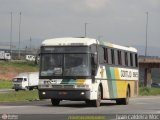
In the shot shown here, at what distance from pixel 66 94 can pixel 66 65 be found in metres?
1.38

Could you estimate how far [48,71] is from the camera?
2870 cm

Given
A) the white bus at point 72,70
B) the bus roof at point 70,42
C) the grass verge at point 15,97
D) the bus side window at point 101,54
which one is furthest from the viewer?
the grass verge at point 15,97

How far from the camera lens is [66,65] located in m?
28.5

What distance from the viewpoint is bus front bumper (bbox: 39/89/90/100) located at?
28.2 m

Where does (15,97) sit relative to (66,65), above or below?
below

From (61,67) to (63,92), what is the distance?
119 centimetres

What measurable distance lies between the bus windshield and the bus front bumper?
2.67 ft

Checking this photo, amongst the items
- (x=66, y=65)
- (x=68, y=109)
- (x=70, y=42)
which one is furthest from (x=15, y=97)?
(x=68, y=109)

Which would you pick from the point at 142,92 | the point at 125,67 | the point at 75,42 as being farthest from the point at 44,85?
the point at 142,92

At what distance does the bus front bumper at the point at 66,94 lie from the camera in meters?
28.2

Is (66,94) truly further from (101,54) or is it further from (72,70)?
(101,54)

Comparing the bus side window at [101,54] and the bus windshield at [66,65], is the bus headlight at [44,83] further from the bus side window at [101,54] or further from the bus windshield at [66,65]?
the bus side window at [101,54]

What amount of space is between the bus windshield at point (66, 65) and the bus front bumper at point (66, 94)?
814 mm

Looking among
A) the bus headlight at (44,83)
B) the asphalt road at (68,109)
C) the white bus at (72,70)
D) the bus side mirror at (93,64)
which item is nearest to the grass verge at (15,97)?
the asphalt road at (68,109)
